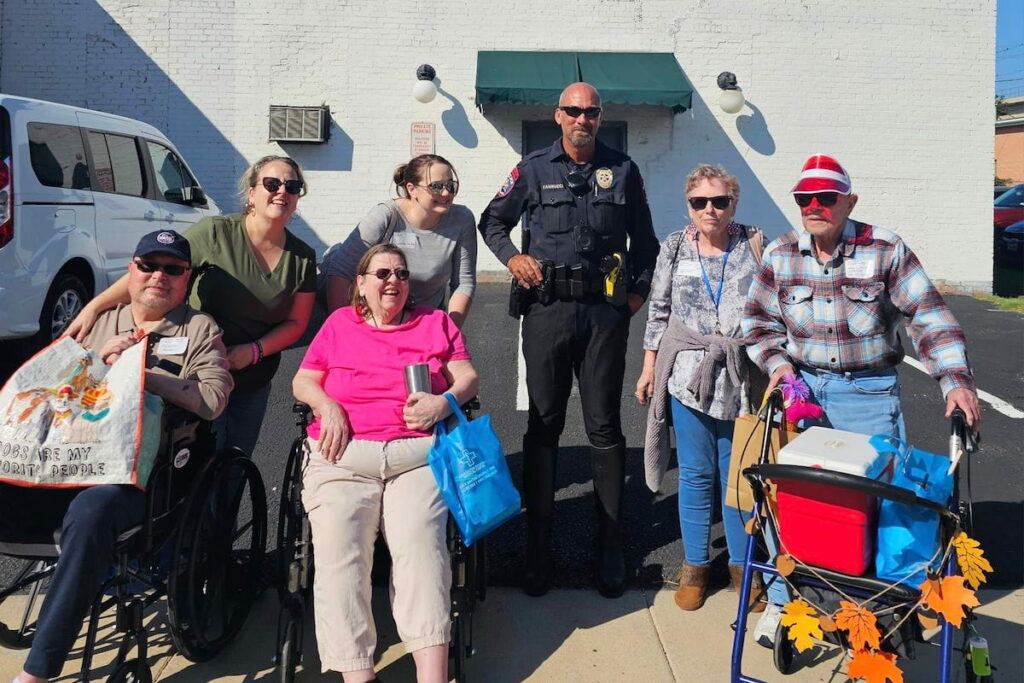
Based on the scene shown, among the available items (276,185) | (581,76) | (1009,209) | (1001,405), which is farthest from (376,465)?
(1009,209)

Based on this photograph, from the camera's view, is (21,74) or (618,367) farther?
(21,74)

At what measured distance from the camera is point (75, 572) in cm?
240

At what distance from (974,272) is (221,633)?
11888mm

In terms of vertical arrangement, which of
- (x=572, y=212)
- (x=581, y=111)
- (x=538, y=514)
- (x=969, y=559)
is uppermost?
(x=581, y=111)

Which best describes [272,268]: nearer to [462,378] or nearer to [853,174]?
[462,378]

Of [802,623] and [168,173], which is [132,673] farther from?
[168,173]

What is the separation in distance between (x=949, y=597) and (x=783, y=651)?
31.9 inches

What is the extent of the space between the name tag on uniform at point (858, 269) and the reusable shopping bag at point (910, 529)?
2.26 feet

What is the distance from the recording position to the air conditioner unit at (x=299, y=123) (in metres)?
11.1

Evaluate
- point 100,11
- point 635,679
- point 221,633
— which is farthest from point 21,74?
point 635,679

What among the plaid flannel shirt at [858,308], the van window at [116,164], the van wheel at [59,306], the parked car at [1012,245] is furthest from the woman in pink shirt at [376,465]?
the parked car at [1012,245]

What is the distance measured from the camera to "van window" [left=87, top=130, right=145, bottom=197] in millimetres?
6883

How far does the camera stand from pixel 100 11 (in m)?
11.1

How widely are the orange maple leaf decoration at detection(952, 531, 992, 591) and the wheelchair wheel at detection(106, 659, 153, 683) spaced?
93.9 inches
